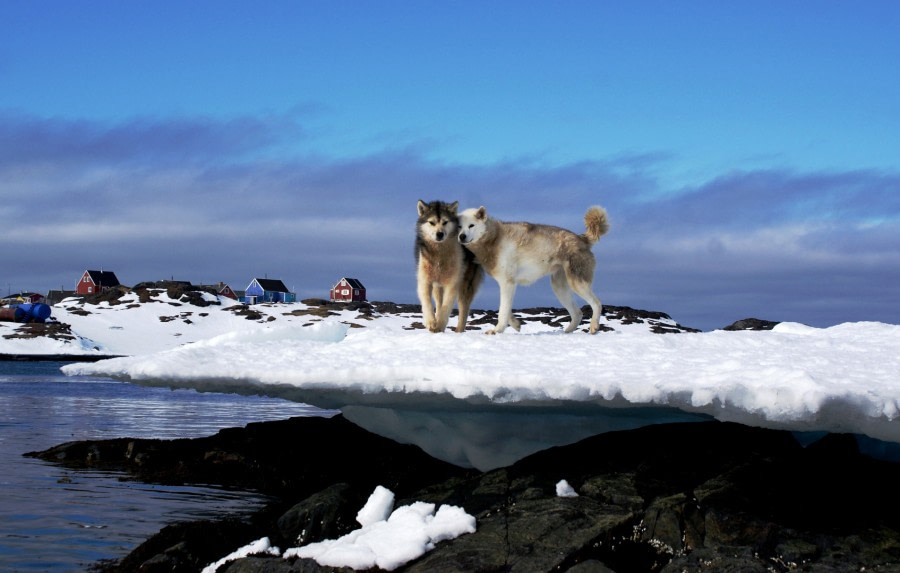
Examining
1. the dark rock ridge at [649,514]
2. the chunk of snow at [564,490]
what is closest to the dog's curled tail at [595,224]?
the dark rock ridge at [649,514]

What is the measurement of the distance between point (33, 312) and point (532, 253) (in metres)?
56.2

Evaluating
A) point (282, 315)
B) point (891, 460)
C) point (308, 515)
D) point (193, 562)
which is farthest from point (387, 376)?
point (282, 315)

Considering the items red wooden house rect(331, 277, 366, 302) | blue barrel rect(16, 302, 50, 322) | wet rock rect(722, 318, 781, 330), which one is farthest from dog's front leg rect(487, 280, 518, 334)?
red wooden house rect(331, 277, 366, 302)

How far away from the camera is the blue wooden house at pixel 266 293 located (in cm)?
8406

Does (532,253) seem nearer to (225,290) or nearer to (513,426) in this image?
(513,426)

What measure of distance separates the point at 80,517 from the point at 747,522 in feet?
19.6

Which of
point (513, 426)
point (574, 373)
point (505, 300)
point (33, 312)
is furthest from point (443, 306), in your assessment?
point (33, 312)

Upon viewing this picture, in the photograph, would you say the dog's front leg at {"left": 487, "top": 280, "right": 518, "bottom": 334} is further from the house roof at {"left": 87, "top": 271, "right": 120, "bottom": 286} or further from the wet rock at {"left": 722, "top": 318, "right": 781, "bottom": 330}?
the house roof at {"left": 87, "top": 271, "right": 120, "bottom": 286}

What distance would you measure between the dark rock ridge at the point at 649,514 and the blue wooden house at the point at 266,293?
256ft

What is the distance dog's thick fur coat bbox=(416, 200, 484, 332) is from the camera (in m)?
9.55

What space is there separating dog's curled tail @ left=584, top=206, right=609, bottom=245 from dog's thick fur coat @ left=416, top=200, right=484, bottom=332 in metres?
1.75

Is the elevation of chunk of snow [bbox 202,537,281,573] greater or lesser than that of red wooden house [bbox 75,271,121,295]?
lesser

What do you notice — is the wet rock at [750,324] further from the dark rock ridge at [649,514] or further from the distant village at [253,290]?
the distant village at [253,290]

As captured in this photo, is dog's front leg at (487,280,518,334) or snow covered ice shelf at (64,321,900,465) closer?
snow covered ice shelf at (64,321,900,465)
